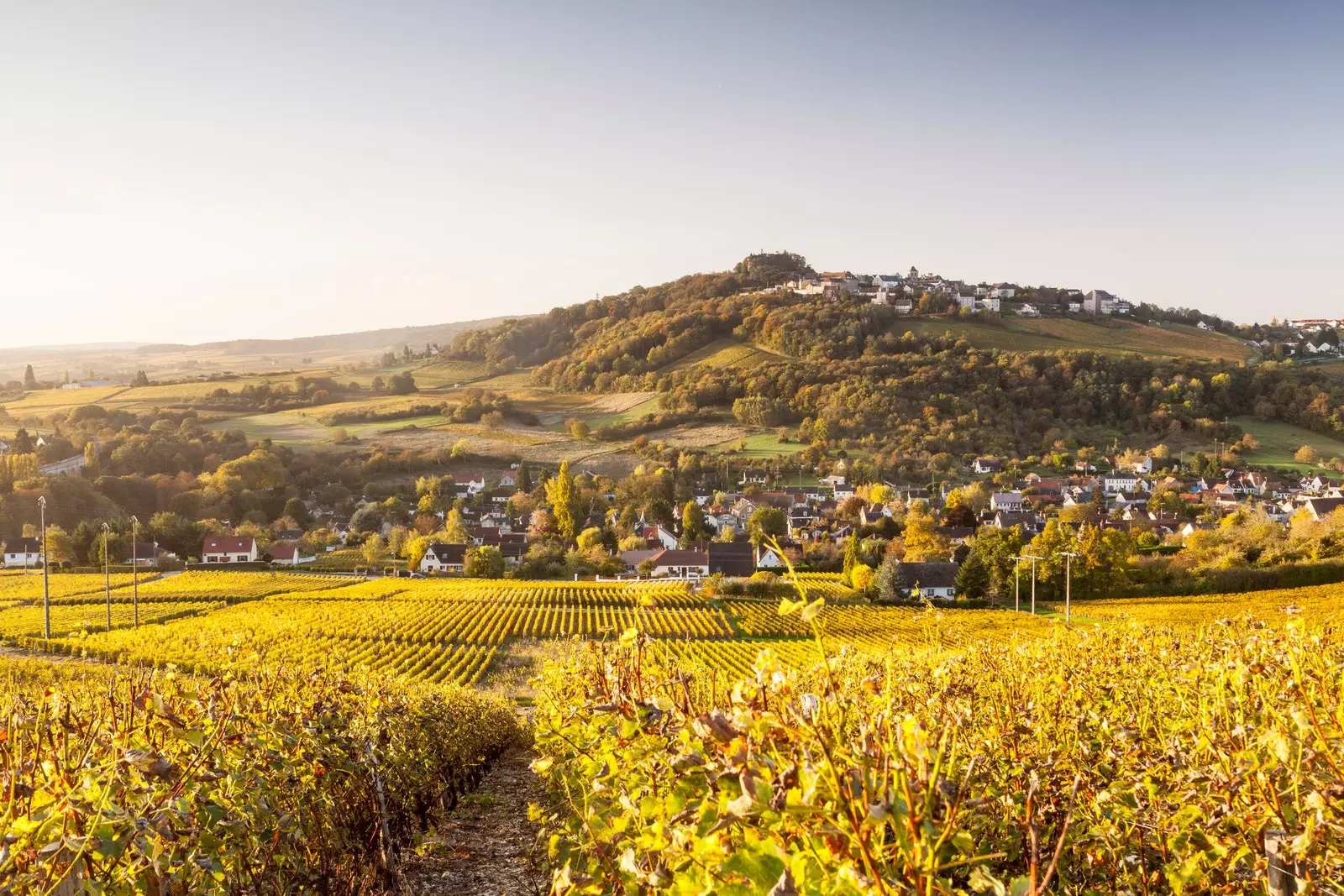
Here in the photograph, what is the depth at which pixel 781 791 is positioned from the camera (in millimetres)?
1473

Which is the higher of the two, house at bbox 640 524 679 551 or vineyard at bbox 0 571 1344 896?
vineyard at bbox 0 571 1344 896

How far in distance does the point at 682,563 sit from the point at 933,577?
15.0 m

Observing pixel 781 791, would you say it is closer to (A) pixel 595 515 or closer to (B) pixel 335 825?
(B) pixel 335 825

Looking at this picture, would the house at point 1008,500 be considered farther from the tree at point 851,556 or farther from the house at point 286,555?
the house at point 286,555

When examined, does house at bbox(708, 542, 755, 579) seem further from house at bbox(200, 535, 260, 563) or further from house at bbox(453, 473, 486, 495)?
house at bbox(453, 473, 486, 495)

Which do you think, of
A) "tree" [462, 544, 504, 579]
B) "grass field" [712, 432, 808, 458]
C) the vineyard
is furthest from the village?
the vineyard

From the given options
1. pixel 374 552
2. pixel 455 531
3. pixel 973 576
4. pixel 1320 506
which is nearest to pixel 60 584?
pixel 374 552

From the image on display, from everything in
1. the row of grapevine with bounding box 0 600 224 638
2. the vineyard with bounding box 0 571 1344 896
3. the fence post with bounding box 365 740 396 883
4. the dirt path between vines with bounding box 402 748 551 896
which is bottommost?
the row of grapevine with bounding box 0 600 224 638

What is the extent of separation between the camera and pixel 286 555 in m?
55.5

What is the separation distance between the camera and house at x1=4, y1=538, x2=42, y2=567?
170 ft

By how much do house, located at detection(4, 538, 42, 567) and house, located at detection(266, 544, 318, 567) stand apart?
42.3 feet

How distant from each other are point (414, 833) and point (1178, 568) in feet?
140

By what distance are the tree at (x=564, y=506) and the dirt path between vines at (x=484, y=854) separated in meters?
51.0

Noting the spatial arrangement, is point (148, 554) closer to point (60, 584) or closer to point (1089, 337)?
point (60, 584)
